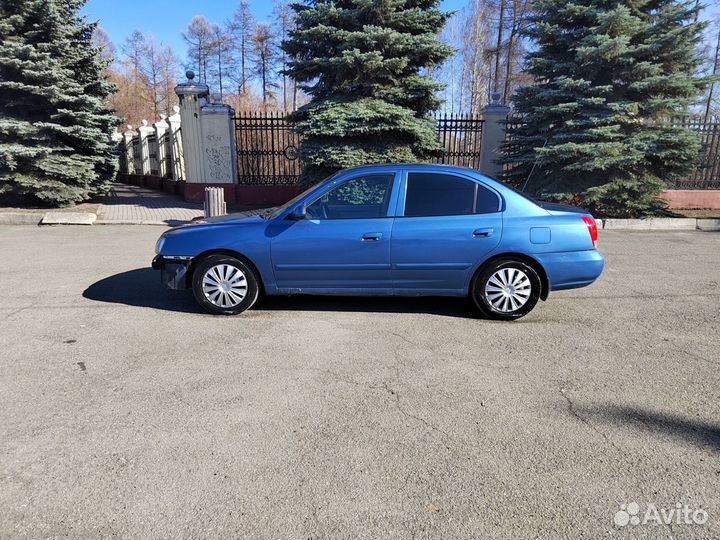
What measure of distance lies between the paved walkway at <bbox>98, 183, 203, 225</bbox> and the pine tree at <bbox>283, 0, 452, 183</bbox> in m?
3.80

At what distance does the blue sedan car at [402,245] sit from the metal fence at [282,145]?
9430 millimetres

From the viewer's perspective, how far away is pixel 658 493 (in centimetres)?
226

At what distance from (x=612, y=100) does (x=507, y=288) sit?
30.0ft

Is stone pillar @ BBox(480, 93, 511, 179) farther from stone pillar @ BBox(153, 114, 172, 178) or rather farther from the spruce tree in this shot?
stone pillar @ BBox(153, 114, 172, 178)

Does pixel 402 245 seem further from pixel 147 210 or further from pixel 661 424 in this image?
pixel 147 210

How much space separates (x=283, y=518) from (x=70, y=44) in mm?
16018

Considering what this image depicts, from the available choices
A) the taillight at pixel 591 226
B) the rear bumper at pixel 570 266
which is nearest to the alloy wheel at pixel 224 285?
the rear bumper at pixel 570 266

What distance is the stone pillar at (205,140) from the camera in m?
14.0

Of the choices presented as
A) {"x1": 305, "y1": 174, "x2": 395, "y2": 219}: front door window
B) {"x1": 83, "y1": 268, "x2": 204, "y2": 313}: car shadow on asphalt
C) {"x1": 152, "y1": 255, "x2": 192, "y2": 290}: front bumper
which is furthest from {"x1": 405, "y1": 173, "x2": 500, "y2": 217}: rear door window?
{"x1": 83, "y1": 268, "x2": 204, "y2": 313}: car shadow on asphalt

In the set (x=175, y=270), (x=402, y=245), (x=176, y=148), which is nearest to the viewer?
(x=402, y=245)

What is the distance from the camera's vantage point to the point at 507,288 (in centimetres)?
469

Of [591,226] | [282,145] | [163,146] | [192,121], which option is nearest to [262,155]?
[282,145]

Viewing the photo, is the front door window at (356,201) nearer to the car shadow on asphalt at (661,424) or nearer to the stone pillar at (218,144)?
the car shadow on asphalt at (661,424)

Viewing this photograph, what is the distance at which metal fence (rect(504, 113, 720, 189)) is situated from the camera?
12164 mm
